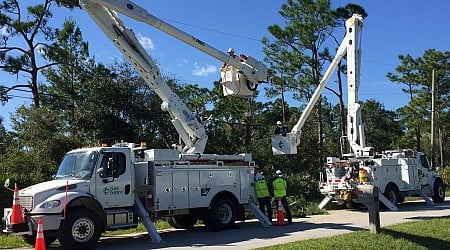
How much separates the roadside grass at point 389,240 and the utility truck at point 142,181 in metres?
4.42

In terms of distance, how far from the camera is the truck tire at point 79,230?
39.6ft

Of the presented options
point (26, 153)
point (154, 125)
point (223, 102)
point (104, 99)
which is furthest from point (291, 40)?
point (26, 153)

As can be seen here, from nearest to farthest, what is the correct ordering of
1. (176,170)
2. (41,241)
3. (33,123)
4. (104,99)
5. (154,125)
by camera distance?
(41,241), (176,170), (33,123), (104,99), (154,125)

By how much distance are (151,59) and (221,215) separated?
538 cm

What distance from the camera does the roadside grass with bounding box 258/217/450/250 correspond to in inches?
442

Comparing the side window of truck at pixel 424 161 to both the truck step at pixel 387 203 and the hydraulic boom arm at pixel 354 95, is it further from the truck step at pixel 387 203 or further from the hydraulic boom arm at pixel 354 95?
the truck step at pixel 387 203

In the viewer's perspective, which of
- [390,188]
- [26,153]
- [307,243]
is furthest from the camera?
[26,153]

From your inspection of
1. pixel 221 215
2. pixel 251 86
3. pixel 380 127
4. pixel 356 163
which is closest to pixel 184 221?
pixel 221 215

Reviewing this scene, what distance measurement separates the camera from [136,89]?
32.9 meters

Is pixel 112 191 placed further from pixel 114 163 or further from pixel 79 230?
pixel 79 230

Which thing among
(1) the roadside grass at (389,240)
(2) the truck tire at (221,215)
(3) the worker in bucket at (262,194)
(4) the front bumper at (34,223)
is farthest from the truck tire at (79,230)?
(3) the worker in bucket at (262,194)

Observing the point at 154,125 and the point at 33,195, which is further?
the point at 154,125

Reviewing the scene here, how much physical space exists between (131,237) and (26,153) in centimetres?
1218

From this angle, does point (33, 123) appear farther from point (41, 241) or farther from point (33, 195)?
point (41, 241)
